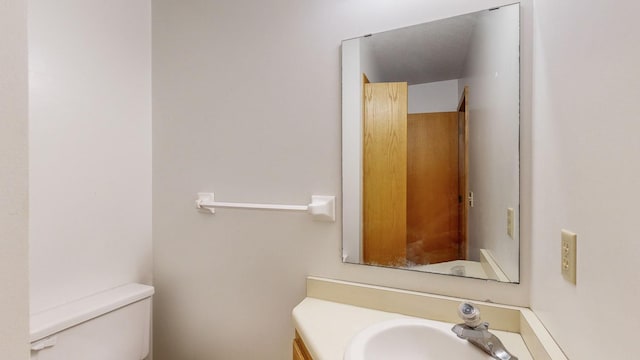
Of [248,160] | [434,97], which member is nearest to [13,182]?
[248,160]

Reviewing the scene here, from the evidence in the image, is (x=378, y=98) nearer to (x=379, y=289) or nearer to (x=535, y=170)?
(x=535, y=170)

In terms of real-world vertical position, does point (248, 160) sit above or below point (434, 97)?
below

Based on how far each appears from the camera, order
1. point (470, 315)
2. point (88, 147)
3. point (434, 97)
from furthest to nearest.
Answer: point (88, 147)
point (434, 97)
point (470, 315)

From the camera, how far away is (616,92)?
0.50 m

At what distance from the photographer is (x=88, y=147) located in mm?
1293

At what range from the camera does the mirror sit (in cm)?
97

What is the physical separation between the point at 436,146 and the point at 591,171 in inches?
20.3

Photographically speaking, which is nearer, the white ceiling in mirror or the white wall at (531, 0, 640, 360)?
the white wall at (531, 0, 640, 360)

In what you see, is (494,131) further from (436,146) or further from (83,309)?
(83,309)

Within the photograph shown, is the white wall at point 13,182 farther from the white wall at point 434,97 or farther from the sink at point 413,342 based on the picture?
the white wall at point 434,97

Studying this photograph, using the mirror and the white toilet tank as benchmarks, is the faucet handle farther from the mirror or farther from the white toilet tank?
the white toilet tank

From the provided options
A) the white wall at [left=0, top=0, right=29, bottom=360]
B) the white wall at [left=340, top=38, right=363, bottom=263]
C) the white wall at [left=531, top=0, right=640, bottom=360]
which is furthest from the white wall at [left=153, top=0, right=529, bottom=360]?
the white wall at [left=0, top=0, right=29, bottom=360]

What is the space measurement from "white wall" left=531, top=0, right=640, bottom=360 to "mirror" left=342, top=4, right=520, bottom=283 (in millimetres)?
130

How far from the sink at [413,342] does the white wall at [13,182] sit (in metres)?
0.70
